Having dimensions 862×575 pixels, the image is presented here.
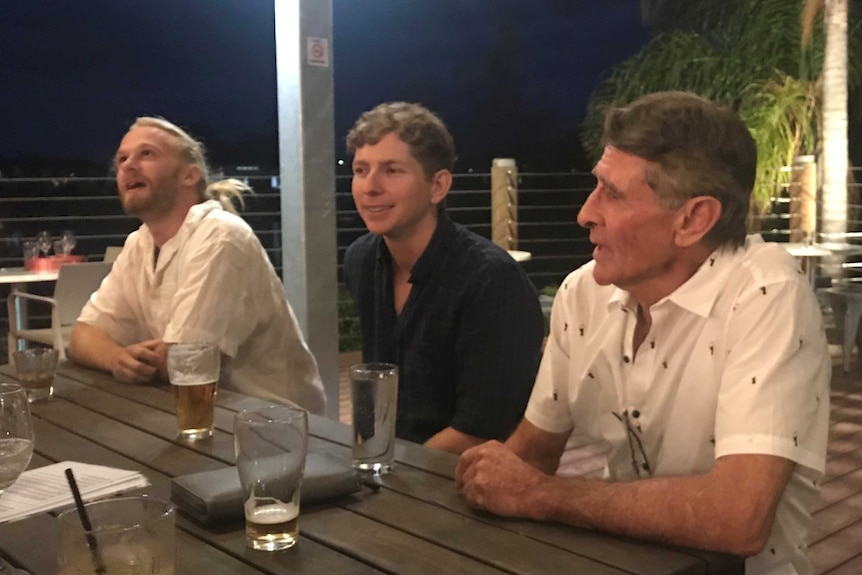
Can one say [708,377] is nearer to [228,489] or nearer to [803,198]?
[228,489]

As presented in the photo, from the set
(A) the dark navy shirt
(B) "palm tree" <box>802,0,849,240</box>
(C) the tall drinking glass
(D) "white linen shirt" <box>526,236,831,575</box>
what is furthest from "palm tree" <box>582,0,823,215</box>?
(D) "white linen shirt" <box>526,236,831,575</box>

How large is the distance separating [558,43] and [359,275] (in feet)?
48.1

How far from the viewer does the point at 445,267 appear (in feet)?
6.73

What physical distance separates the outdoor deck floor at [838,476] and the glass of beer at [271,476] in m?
1.34

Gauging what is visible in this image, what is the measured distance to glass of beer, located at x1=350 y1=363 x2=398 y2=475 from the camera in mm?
1414

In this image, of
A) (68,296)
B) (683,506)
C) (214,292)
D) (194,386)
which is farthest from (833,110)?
(683,506)

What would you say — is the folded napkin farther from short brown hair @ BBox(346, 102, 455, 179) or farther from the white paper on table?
short brown hair @ BBox(346, 102, 455, 179)

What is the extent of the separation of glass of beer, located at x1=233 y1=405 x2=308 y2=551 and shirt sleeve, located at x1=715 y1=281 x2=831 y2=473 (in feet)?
1.84

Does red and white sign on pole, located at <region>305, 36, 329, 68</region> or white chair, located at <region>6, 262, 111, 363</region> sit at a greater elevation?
red and white sign on pole, located at <region>305, 36, 329, 68</region>

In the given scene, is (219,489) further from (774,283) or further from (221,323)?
(221,323)

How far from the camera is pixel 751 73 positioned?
6.67 meters

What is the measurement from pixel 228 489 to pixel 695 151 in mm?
829

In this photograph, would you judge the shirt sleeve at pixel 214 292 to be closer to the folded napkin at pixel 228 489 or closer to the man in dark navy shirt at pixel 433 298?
the man in dark navy shirt at pixel 433 298

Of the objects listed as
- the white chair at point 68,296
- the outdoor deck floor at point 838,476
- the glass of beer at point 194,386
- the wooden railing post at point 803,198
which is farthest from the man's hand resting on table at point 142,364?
the wooden railing post at point 803,198
